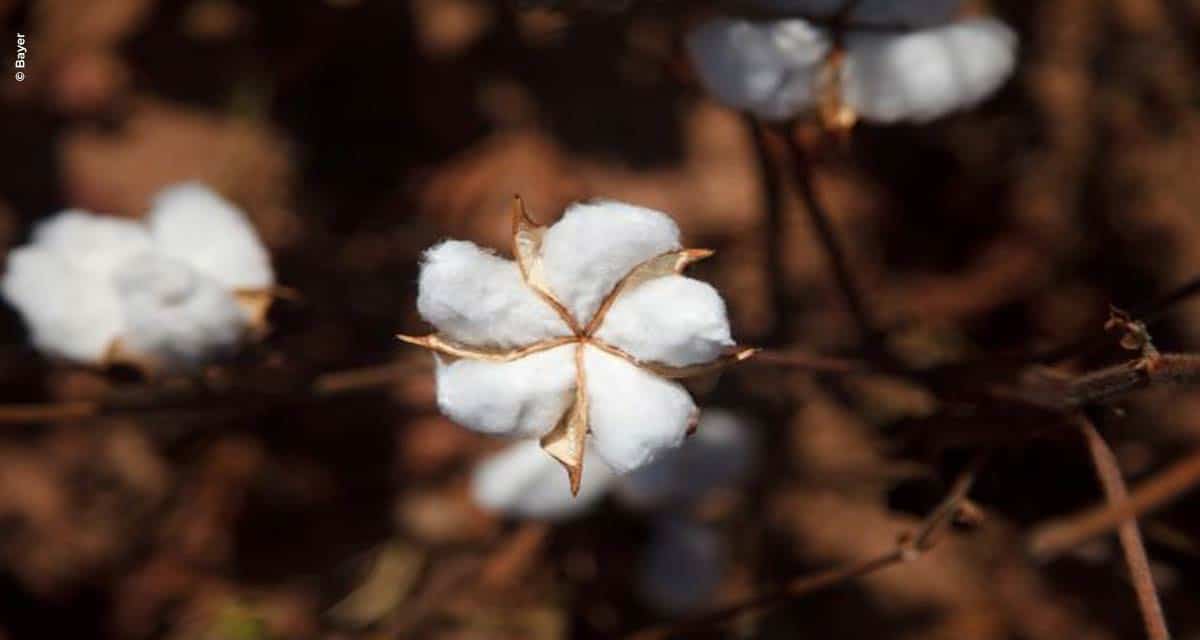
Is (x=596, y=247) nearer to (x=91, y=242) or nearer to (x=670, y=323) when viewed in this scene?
(x=670, y=323)

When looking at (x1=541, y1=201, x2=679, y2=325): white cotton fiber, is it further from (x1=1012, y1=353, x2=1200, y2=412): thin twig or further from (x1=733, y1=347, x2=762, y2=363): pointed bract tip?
(x1=1012, y1=353, x2=1200, y2=412): thin twig

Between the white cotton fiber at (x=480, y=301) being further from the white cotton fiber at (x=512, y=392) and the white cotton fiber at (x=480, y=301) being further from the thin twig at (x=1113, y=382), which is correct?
the thin twig at (x=1113, y=382)

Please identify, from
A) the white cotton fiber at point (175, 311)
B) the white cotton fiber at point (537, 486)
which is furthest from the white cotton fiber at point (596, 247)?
the white cotton fiber at point (537, 486)

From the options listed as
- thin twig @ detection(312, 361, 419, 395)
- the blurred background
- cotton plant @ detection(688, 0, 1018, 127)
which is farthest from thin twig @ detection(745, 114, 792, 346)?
thin twig @ detection(312, 361, 419, 395)

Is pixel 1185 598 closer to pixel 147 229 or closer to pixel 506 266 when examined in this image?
pixel 506 266

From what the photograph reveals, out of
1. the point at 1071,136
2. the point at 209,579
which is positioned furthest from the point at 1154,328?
the point at 209,579

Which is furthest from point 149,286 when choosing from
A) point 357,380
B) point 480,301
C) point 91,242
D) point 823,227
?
point 823,227
